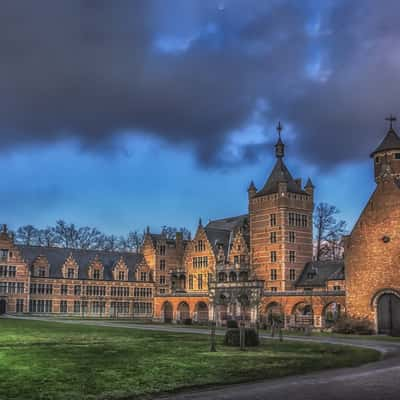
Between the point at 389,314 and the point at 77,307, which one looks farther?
the point at 77,307

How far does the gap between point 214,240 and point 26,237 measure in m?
48.0

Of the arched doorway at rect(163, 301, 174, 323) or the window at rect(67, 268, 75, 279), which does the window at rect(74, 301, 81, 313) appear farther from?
the arched doorway at rect(163, 301, 174, 323)

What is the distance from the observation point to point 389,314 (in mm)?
45344

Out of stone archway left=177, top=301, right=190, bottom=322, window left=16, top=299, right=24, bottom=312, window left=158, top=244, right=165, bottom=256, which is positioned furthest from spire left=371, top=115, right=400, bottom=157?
window left=16, top=299, right=24, bottom=312

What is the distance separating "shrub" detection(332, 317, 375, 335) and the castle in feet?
1.98

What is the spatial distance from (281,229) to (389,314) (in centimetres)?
2472

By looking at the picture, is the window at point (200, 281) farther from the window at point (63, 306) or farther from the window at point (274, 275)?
the window at point (63, 306)

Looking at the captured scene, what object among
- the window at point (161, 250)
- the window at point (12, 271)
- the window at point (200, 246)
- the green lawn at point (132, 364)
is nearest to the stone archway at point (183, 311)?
the window at point (200, 246)

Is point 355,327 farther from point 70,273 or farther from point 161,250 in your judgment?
point 70,273

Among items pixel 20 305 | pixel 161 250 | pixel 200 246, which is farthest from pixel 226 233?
pixel 20 305

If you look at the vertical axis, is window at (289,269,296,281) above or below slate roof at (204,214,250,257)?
below

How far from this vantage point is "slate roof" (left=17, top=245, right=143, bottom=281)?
8044cm

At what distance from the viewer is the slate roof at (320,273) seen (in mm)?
61469

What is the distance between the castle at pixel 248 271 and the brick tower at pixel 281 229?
4.8 inches
